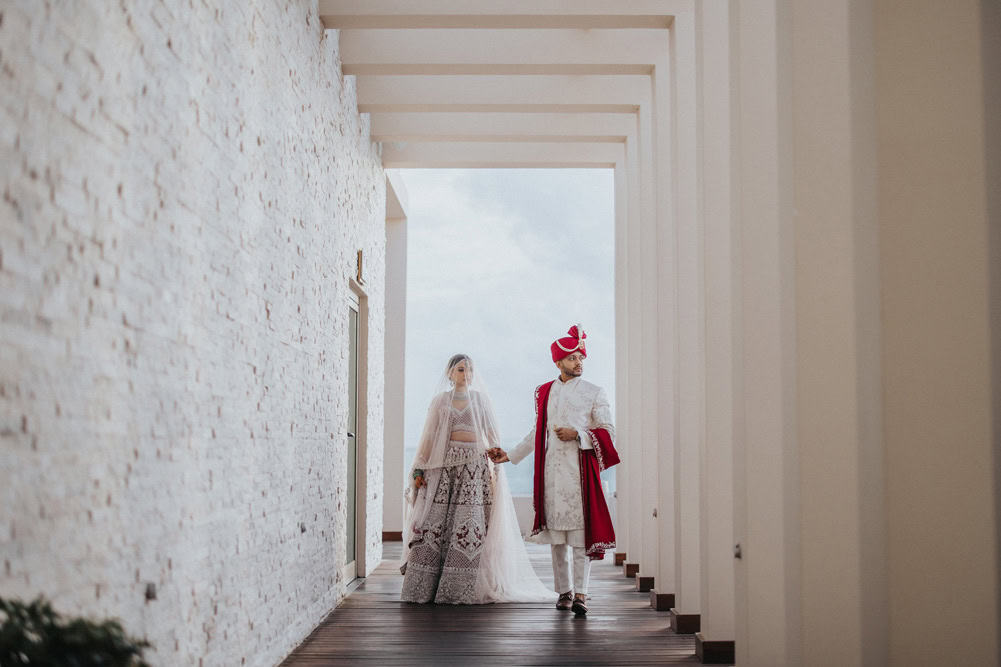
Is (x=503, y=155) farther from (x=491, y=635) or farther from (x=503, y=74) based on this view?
(x=491, y=635)

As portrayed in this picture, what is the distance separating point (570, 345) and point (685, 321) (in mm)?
1182

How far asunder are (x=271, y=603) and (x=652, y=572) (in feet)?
11.8

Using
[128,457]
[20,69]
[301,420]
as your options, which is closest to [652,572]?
[301,420]

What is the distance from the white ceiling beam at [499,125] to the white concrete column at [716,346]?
3.22 metres

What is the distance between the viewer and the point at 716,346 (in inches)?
187

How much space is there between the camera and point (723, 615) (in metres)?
4.74

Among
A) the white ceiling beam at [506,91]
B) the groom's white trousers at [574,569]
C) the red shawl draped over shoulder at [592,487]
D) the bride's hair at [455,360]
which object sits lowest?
the groom's white trousers at [574,569]

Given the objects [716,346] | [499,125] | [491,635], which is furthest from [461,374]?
[716,346]

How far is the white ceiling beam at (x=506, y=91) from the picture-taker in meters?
7.31

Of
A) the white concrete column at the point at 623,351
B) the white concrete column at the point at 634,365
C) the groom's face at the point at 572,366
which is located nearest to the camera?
the groom's face at the point at 572,366

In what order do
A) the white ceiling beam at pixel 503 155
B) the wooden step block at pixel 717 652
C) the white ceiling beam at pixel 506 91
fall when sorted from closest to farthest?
the wooden step block at pixel 717 652, the white ceiling beam at pixel 506 91, the white ceiling beam at pixel 503 155

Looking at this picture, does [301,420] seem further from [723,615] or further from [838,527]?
[838,527]

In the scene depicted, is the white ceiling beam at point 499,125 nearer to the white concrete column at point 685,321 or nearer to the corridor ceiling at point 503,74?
the corridor ceiling at point 503,74

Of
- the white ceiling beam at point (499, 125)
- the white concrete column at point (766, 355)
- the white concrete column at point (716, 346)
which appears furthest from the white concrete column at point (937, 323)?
the white ceiling beam at point (499, 125)
